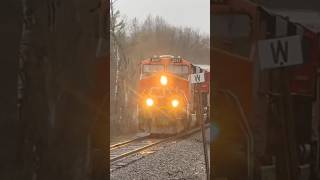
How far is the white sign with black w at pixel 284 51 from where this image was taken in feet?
13.1

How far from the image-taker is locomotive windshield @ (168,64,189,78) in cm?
2546

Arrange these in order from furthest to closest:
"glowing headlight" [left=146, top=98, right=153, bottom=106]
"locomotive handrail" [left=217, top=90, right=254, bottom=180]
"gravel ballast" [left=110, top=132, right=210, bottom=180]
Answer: "glowing headlight" [left=146, top=98, right=153, bottom=106], "gravel ballast" [left=110, top=132, right=210, bottom=180], "locomotive handrail" [left=217, top=90, right=254, bottom=180]

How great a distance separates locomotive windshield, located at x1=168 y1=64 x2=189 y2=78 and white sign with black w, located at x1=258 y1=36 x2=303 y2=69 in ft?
70.0

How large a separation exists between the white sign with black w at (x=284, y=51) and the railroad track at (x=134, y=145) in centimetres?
1240

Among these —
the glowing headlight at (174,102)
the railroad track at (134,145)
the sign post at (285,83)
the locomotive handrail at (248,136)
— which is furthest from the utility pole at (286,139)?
the glowing headlight at (174,102)

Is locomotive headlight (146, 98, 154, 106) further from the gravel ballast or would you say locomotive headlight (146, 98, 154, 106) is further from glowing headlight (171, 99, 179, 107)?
the gravel ballast

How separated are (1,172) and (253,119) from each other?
6.25 feet

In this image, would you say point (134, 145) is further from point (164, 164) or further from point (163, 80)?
point (164, 164)

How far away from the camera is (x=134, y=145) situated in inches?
849

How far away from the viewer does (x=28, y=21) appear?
360 cm

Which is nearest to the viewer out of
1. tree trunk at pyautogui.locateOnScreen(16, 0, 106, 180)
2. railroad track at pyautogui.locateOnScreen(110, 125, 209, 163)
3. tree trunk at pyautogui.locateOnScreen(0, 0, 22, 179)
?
tree trunk at pyautogui.locateOnScreen(0, 0, 22, 179)

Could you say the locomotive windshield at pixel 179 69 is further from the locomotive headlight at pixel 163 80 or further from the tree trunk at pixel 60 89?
the tree trunk at pixel 60 89

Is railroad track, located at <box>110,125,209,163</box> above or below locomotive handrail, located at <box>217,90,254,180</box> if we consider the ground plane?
below

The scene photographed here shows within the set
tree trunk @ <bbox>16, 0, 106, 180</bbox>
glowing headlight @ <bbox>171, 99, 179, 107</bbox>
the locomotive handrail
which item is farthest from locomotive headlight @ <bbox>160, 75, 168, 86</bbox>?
the locomotive handrail
